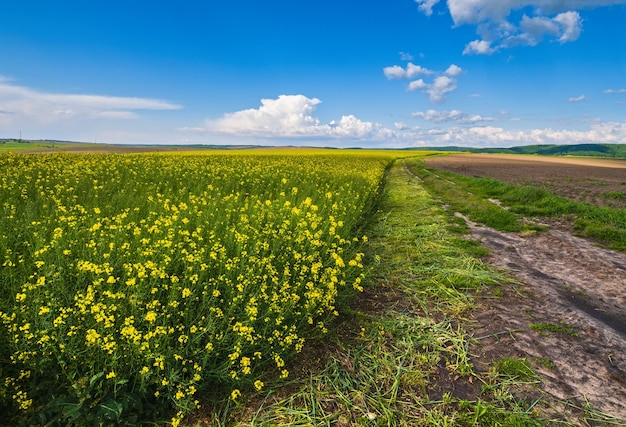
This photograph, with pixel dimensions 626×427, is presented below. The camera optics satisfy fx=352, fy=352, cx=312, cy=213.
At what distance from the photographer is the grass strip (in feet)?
9.72

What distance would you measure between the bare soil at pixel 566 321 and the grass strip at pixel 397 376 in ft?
0.99

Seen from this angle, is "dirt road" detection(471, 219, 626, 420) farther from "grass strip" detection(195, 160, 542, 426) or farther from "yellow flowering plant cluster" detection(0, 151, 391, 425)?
"yellow flowering plant cluster" detection(0, 151, 391, 425)

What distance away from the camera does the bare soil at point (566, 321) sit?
3.31 metres

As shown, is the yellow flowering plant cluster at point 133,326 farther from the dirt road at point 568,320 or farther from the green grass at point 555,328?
the green grass at point 555,328

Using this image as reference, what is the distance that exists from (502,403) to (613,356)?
173 cm

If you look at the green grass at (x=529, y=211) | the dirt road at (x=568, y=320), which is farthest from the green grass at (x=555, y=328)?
the green grass at (x=529, y=211)

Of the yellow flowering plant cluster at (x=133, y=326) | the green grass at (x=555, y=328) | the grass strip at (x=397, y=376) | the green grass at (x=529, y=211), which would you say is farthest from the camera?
the green grass at (x=529, y=211)

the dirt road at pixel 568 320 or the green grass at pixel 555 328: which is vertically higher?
the green grass at pixel 555 328

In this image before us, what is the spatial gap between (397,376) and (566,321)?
8.62 ft

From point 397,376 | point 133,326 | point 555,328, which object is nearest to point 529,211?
point 555,328

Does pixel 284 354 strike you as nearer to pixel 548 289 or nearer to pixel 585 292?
pixel 548 289

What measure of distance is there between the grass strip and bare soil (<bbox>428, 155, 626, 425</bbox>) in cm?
30

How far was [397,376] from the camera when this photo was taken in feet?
11.3

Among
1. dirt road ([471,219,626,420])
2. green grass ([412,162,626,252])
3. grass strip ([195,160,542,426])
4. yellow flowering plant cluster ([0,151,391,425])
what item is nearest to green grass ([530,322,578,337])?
dirt road ([471,219,626,420])
